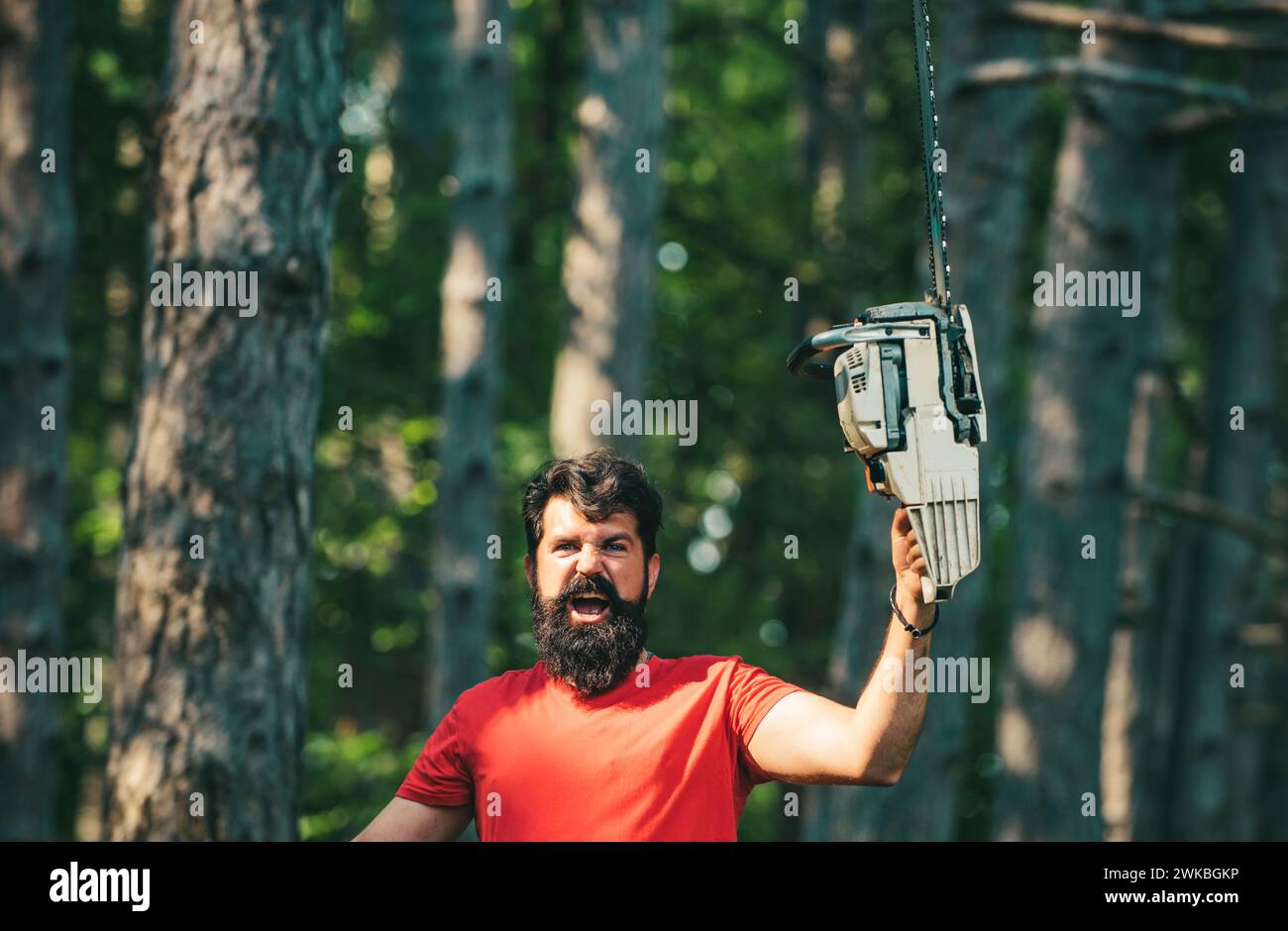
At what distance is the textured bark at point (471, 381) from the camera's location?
11312mm

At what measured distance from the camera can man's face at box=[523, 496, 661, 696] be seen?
3725 mm

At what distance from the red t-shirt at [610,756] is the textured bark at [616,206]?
20.8ft

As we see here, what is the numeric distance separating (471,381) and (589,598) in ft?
25.5

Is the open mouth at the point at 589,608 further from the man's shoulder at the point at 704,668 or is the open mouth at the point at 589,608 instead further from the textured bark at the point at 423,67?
the textured bark at the point at 423,67

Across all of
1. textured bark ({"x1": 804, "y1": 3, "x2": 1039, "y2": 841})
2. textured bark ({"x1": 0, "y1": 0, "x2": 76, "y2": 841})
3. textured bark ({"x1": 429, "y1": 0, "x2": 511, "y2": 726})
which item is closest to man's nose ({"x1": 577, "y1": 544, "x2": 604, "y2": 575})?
textured bark ({"x1": 804, "y1": 3, "x2": 1039, "y2": 841})

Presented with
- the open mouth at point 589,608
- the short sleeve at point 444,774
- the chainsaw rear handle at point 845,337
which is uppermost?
the chainsaw rear handle at point 845,337

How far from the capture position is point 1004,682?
10086 mm

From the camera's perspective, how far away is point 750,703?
3.65 meters

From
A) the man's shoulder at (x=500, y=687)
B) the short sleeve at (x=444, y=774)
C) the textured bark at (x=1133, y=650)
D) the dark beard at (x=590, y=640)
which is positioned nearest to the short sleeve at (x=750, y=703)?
the dark beard at (x=590, y=640)

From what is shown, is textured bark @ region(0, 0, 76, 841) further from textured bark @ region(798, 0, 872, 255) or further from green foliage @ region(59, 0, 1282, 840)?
textured bark @ region(798, 0, 872, 255)

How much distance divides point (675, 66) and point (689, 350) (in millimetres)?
4470
